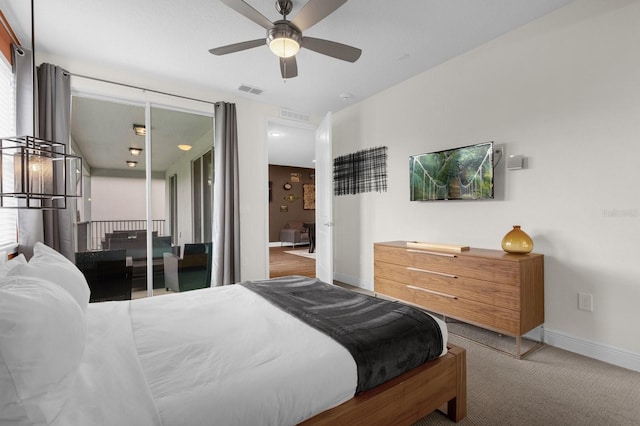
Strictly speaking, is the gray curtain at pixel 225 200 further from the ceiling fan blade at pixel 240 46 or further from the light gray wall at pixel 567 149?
the light gray wall at pixel 567 149

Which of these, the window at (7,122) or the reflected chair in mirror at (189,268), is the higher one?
the window at (7,122)

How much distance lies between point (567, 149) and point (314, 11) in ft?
7.32

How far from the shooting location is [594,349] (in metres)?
2.33

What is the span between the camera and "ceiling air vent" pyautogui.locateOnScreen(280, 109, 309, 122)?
4691mm

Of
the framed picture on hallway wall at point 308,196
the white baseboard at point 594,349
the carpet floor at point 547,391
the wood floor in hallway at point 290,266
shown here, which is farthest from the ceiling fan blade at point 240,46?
the framed picture on hallway wall at point 308,196

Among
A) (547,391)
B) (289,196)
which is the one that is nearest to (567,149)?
(547,391)

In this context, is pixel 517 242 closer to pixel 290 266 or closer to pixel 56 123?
pixel 290 266

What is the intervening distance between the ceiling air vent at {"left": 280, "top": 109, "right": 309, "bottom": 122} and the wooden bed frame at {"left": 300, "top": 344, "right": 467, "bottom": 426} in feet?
13.0

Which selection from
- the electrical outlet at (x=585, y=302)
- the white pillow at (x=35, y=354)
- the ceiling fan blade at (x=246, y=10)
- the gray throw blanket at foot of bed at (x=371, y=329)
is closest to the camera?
the white pillow at (x=35, y=354)

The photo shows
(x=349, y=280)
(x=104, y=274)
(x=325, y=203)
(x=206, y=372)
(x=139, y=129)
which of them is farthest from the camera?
(x=349, y=280)

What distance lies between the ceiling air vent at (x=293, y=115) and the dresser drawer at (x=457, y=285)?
2688 millimetres

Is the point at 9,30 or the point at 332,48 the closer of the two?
the point at 332,48

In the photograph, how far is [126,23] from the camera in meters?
2.62

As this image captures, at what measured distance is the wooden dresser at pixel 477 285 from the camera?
2.35 metres
